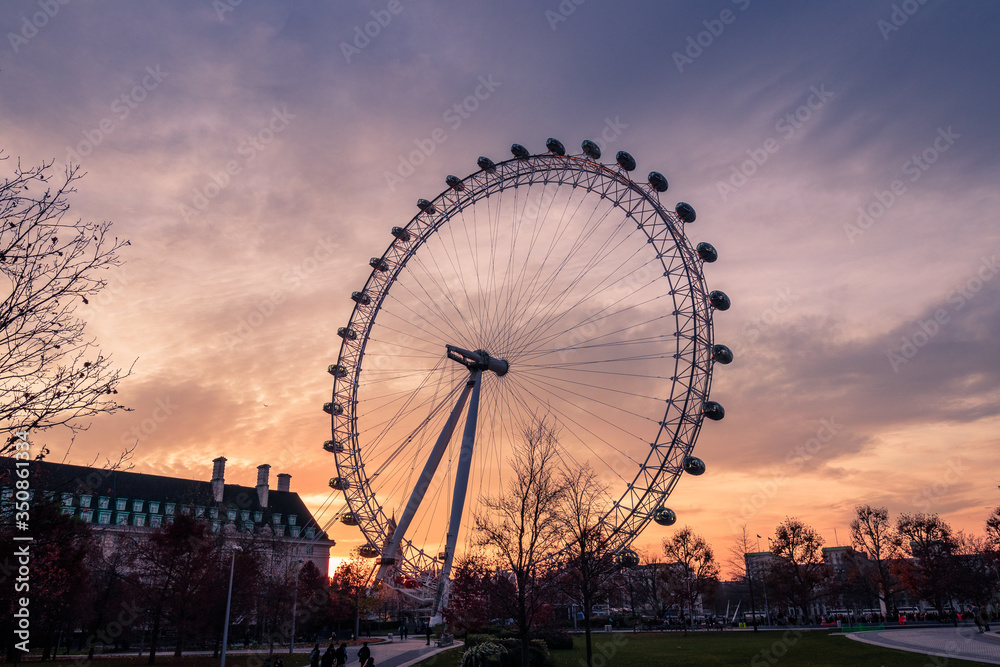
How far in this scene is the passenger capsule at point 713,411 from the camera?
108ft

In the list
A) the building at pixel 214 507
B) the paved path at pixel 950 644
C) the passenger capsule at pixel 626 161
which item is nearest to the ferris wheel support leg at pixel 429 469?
the passenger capsule at pixel 626 161

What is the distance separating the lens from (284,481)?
355 feet

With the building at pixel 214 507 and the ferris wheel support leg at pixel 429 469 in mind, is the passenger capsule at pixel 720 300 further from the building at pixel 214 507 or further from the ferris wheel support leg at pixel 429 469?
the building at pixel 214 507

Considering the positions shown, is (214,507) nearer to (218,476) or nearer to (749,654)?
(218,476)

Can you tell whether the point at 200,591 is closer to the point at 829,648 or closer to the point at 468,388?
the point at 468,388

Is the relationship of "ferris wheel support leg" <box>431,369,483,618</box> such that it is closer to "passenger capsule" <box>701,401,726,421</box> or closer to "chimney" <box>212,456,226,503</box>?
"passenger capsule" <box>701,401,726,421</box>

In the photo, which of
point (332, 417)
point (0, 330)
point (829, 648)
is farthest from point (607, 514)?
point (0, 330)

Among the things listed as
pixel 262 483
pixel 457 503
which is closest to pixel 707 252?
pixel 457 503

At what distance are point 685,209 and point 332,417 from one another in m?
28.3

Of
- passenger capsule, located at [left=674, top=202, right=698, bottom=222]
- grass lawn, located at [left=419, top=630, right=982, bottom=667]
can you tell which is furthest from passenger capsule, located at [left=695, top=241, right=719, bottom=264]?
grass lawn, located at [left=419, top=630, right=982, bottom=667]

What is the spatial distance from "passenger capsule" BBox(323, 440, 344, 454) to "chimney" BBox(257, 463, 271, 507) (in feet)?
202

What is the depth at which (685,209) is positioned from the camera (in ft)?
118

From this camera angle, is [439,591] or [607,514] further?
[439,591]

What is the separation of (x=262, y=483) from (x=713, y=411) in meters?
86.9
